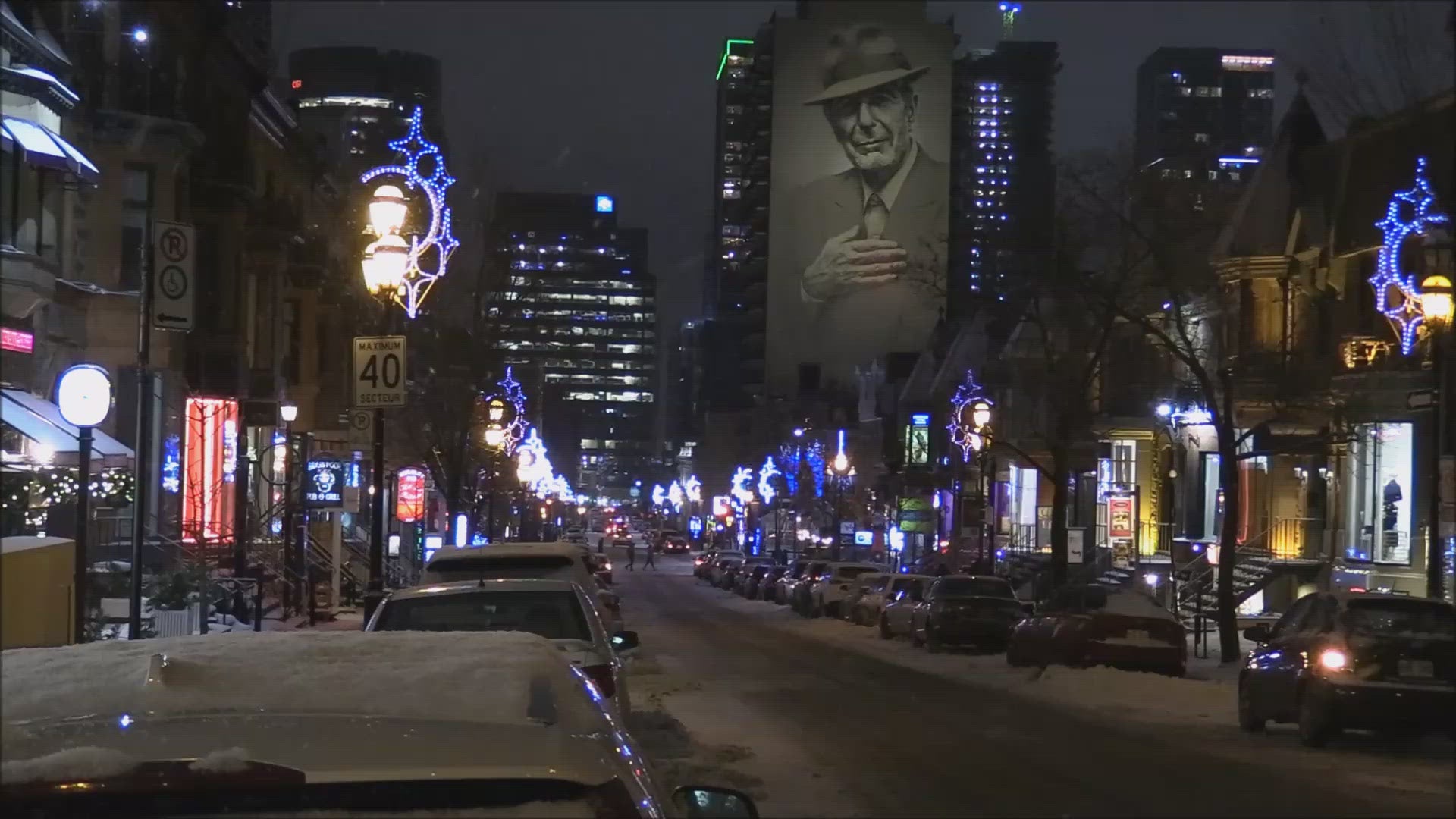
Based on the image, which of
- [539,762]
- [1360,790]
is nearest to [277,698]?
[539,762]

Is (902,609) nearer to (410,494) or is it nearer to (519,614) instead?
(410,494)

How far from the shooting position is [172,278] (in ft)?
51.6

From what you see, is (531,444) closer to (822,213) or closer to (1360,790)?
(1360,790)

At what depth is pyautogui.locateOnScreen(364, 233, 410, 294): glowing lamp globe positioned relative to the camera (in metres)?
21.7

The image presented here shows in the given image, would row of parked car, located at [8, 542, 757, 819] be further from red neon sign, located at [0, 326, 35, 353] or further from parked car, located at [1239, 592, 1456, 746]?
red neon sign, located at [0, 326, 35, 353]

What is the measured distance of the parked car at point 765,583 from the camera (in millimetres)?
58062

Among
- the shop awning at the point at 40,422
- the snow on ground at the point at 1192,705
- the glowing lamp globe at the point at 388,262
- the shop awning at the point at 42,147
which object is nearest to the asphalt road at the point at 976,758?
the snow on ground at the point at 1192,705

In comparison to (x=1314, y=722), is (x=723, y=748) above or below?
below

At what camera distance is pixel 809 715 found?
2002 centimetres

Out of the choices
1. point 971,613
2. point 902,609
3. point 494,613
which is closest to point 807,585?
point 902,609

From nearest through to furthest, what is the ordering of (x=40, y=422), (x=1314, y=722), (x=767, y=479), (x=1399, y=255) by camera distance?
(x=1314, y=722), (x=40, y=422), (x=1399, y=255), (x=767, y=479)

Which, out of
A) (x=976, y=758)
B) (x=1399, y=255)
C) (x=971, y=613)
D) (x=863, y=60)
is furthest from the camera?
(x=863, y=60)

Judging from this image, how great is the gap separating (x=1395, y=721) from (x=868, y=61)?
144459mm

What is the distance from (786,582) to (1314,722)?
37978 mm
